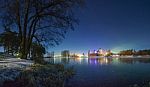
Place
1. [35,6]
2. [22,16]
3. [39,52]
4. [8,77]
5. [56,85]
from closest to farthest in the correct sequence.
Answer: [8,77]
[56,85]
[35,6]
[22,16]
[39,52]

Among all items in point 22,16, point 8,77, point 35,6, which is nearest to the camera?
point 8,77

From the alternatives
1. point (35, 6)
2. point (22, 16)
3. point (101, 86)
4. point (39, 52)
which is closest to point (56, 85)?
point (101, 86)

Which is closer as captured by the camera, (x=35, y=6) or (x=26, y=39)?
(x=35, y=6)

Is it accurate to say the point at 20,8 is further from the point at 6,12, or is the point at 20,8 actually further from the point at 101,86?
the point at 101,86

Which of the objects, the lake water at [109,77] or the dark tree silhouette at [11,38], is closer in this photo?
the lake water at [109,77]

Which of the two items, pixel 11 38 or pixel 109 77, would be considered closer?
pixel 109 77

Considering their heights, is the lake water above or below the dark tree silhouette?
below

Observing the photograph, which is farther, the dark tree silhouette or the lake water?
the dark tree silhouette

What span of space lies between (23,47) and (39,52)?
7582 mm

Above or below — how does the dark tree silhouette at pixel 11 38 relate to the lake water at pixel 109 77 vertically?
above

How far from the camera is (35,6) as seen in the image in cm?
3159

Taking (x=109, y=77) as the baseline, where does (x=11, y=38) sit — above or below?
above

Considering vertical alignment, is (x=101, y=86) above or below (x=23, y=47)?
below

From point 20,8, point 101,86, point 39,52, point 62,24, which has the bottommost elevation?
point 101,86
